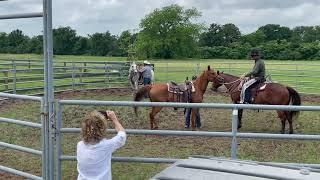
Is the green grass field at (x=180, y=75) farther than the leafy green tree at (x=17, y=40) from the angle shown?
Yes

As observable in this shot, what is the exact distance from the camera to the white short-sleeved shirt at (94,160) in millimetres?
3398

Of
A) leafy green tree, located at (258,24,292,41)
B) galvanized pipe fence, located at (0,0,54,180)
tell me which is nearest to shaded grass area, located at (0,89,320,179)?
galvanized pipe fence, located at (0,0,54,180)

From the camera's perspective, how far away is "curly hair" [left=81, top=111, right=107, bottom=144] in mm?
3309

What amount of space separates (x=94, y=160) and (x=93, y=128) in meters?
0.27

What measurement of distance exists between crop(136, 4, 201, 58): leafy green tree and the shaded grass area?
42.1 meters

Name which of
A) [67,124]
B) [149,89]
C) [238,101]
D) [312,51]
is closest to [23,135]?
[67,124]

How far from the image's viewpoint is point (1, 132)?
890cm

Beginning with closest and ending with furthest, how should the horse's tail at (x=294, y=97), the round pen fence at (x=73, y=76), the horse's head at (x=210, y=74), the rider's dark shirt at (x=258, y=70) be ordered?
the horse's tail at (x=294, y=97) → the rider's dark shirt at (x=258, y=70) → the horse's head at (x=210, y=74) → the round pen fence at (x=73, y=76)

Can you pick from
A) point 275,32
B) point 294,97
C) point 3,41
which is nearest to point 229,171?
point 3,41

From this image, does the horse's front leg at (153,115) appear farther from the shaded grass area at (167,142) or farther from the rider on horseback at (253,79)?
the rider on horseback at (253,79)

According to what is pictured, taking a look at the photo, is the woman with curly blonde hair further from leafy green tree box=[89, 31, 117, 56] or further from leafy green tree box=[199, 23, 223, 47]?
leafy green tree box=[199, 23, 223, 47]

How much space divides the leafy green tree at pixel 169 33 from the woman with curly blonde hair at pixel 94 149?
5057cm

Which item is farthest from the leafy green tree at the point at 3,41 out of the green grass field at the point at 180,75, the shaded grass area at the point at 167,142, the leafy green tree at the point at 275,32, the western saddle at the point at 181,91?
the leafy green tree at the point at 275,32

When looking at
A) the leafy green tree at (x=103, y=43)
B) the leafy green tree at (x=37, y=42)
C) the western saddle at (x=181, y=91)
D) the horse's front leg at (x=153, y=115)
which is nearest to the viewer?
the leafy green tree at (x=37, y=42)
